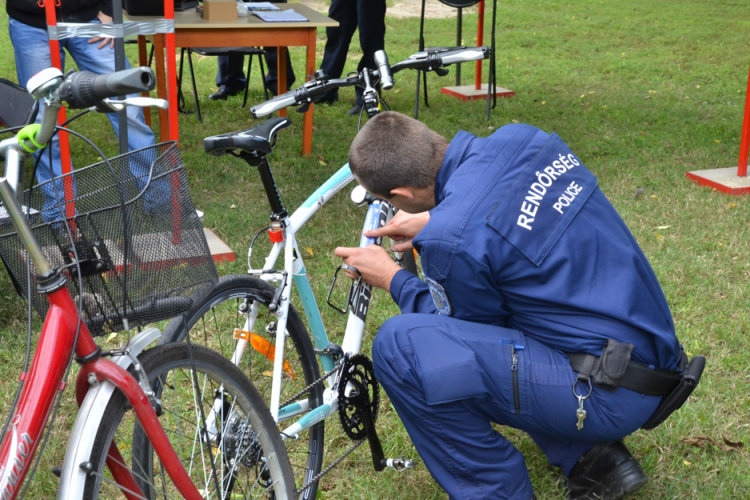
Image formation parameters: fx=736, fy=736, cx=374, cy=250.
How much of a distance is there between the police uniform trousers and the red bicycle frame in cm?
79

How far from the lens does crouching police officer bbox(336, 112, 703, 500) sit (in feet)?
6.29

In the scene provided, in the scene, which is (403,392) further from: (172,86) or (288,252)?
(172,86)

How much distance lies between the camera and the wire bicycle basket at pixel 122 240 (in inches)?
54.1

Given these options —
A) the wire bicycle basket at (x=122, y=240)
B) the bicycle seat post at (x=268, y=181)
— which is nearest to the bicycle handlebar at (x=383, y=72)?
the bicycle seat post at (x=268, y=181)

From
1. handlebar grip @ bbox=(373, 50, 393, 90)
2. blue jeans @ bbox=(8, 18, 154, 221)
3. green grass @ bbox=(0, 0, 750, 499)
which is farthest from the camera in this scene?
blue jeans @ bbox=(8, 18, 154, 221)

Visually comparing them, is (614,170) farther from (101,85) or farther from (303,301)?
(101,85)

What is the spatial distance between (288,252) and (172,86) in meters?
1.87

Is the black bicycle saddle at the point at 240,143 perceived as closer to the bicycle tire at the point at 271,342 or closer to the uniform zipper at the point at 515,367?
the bicycle tire at the point at 271,342

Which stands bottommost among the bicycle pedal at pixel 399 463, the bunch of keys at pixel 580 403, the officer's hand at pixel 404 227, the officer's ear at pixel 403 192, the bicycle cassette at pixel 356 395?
the bicycle pedal at pixel 399 463

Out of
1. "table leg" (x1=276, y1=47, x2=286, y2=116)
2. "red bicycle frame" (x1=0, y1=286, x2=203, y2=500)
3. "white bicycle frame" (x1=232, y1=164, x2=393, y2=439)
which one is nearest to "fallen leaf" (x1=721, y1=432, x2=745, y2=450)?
"white bicycle frame" (x1=232, y1=164, x2=393, y2=439)

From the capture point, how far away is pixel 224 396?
190 centimetres

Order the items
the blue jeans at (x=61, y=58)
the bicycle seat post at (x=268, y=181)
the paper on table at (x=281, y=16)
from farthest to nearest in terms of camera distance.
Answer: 1. the paper on table at (x=281, y=16)
2. the blue jeans at (x=61, y=58)
3. the bicycle seat post at (x=268, y=181)

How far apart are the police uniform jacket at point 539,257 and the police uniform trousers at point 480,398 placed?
0.08 m

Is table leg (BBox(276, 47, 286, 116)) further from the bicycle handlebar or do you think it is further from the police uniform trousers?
the police uniform trousers
